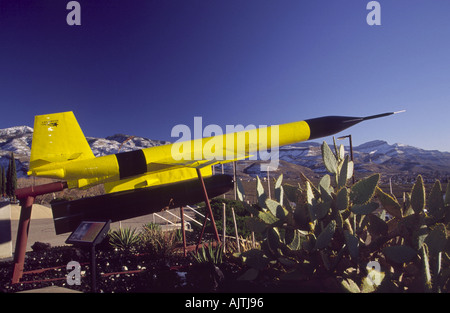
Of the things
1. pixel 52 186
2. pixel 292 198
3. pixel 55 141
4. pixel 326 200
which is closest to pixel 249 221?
pixel 292 198

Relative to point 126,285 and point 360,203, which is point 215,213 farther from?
point 360,203

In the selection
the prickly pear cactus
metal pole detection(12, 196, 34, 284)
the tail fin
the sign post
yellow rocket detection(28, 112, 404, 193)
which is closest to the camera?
the prickly pear cactus

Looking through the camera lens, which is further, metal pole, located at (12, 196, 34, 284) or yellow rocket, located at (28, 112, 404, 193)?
yellow rocket, located at (28, 112, 404, 193)

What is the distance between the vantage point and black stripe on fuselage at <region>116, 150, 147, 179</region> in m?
4.23

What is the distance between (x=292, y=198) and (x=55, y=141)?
4416mm

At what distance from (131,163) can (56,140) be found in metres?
1.60

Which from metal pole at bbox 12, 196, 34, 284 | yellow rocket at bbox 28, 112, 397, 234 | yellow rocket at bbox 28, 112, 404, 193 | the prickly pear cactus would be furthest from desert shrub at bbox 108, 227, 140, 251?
the prickly pear cactus

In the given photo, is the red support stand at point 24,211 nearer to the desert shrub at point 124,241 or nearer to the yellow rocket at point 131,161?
the yellow rocket at point 131,161

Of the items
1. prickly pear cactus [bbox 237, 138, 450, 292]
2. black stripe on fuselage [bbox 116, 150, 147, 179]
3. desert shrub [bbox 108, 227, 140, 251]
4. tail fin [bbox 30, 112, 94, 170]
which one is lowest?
desert shrub [bbox 108, 227, 140, 251]

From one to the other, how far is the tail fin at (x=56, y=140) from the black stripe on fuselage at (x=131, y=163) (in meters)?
1.10

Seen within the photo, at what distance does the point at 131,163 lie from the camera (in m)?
4.25

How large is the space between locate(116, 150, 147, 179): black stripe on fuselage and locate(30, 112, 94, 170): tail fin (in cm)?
110

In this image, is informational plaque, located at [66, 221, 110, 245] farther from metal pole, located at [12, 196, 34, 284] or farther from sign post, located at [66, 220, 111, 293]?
metal pole, located at [12, 196, 34, 284]

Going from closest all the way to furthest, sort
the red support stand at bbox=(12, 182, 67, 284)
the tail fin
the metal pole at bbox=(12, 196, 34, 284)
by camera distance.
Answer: the metal pole at bbox=(12, 196, 34, 284) < the red support stand at bbox=(12, 182, 67, 284) < the tail fin
